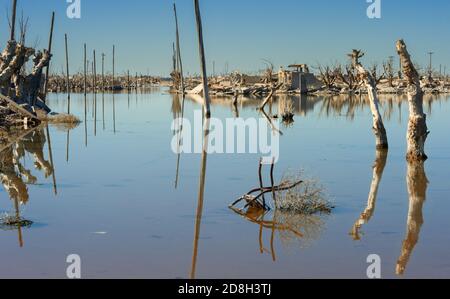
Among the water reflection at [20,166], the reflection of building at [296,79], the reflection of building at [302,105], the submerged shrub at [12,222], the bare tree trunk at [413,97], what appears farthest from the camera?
the reflection of building at [296,79]

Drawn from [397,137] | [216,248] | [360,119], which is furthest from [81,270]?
[360,119]

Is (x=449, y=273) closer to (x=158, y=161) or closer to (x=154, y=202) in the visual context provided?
(x=154, y=202)

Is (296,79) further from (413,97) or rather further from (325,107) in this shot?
(413,97)

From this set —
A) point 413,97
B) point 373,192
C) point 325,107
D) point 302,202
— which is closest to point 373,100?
point 413,97

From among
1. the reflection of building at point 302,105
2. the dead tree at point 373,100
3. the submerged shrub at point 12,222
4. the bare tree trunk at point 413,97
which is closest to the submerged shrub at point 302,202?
the submerged shrub at point 12,222

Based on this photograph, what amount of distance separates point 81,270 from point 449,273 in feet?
11.1

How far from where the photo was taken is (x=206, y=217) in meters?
8.91

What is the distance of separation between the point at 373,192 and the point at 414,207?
1313mm

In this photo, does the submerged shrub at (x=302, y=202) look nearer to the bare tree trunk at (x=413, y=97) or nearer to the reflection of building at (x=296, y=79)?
the bare tree trunk at (x=413, y=97)

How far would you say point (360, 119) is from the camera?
28.8 metres

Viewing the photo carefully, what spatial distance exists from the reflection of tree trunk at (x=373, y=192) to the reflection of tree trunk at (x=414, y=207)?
50 cm

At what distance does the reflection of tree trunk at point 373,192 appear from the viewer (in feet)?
27.2

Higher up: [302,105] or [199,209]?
[302,105]

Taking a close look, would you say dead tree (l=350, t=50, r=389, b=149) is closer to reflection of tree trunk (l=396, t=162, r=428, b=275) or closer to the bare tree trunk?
the bare tree trunk
